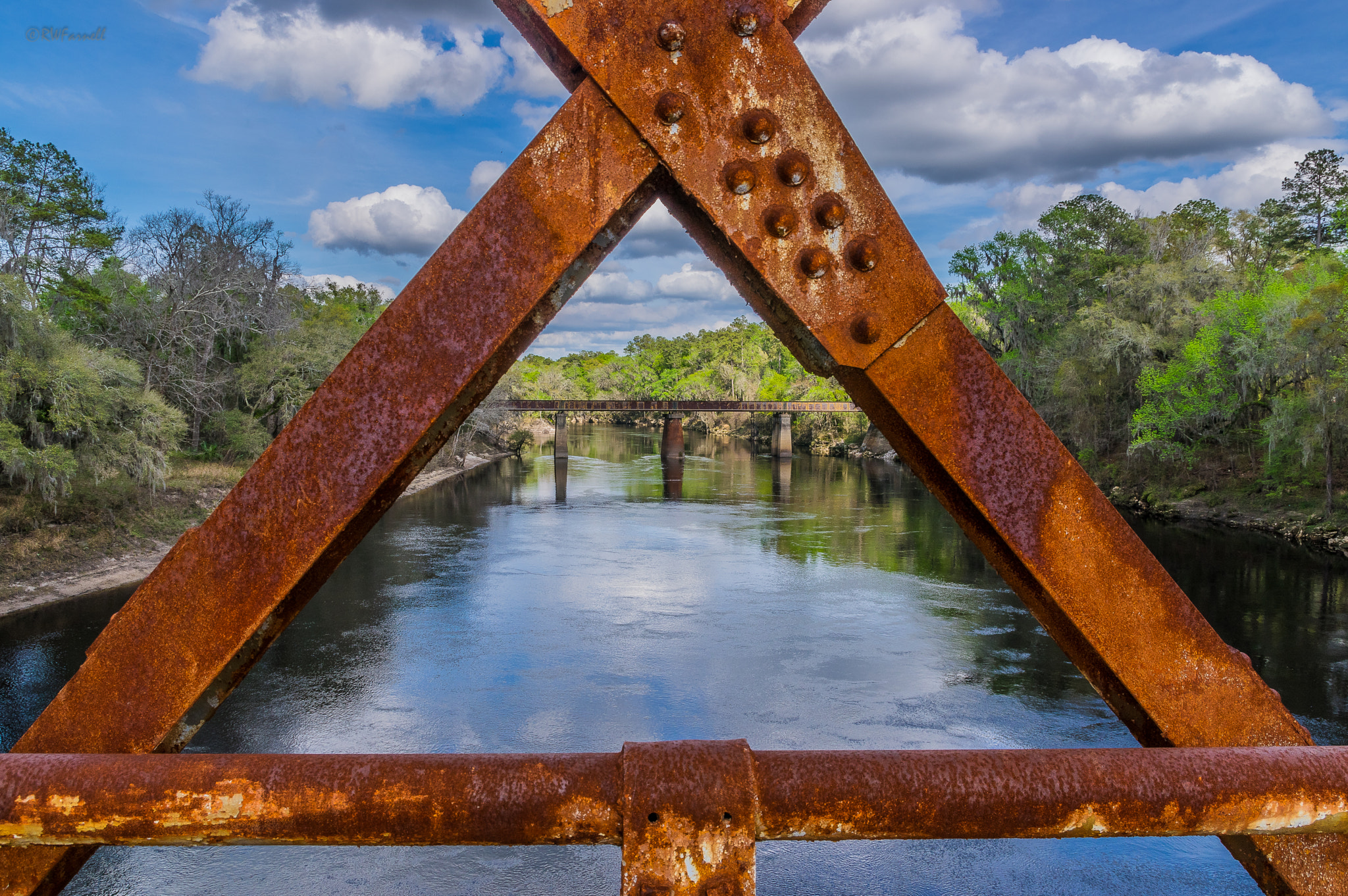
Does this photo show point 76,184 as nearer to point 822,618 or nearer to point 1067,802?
point 822,618

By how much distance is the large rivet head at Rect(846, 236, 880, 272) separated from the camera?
55.1 inches

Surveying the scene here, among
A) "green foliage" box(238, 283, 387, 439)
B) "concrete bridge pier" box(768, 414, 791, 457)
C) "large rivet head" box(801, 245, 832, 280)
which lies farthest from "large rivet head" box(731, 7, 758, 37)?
"concrete bridge pier" box(768, 414, 791, 457)

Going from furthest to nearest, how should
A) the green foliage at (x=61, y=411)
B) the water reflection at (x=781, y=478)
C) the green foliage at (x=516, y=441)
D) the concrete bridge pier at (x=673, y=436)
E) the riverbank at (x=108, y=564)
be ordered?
the green foliage at (x=516, y=441) → the concrete bridge pier at (x=673, y=436) → the water reflection at (x=781, y=478) → the green foliage at (x=61, y=411) → the riverbank at (x=108, y=564)

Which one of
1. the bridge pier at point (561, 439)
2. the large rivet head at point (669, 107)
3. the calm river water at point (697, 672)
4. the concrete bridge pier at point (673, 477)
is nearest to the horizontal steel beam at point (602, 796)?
the large rivet head at point (669, 107)

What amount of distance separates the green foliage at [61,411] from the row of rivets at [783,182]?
23.3 meters

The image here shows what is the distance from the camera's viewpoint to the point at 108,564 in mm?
22344

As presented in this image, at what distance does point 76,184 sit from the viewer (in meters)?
34.5

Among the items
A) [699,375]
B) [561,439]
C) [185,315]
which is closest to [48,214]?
[185,315]

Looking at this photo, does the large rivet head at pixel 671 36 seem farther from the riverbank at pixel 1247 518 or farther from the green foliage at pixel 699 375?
the green foliage at pixel 699 375

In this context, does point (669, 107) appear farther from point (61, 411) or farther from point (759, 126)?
point (61, 411)

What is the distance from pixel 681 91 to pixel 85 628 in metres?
21.2

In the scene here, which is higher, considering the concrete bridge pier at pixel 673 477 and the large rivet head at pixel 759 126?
the large rivet head at pixel 759 126

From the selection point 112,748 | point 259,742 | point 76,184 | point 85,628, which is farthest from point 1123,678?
point 76,184

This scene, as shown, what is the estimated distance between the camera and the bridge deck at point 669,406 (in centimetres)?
5528
